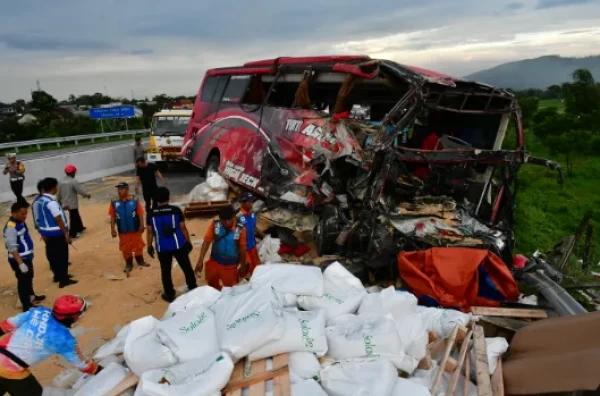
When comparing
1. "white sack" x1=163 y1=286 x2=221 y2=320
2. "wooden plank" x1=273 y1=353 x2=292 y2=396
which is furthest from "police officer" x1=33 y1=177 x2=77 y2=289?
"wooden plank" x1=273 y1=353 x2=292 y2=396

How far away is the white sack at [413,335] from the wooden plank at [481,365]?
1.27 feet

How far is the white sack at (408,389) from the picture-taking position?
3082 mm

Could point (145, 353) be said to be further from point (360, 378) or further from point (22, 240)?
point (22, 240)

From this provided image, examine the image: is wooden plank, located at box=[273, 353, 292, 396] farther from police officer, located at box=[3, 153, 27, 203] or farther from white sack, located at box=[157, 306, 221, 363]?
police officer, located at box=[3, 153, 27, 203]

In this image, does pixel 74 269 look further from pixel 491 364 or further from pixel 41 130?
pixel 41 130

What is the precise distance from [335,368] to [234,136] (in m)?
6.14

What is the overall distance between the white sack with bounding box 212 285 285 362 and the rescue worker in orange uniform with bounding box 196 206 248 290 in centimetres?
108

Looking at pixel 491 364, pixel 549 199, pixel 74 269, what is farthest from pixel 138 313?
pixel 549 199

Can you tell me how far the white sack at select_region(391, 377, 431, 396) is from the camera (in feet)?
10.1

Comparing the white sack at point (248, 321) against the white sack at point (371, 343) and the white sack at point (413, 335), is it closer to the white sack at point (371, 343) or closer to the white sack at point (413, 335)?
the white sack at point (371, 343)

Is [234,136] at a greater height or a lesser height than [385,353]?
greater

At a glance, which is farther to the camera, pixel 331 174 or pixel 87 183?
pixel 87 183

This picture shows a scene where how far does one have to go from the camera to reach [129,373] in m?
3.34

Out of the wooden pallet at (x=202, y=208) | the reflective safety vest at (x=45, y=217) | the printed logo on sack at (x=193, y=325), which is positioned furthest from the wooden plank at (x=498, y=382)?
the wooden pallet at (x=202, y=208)
